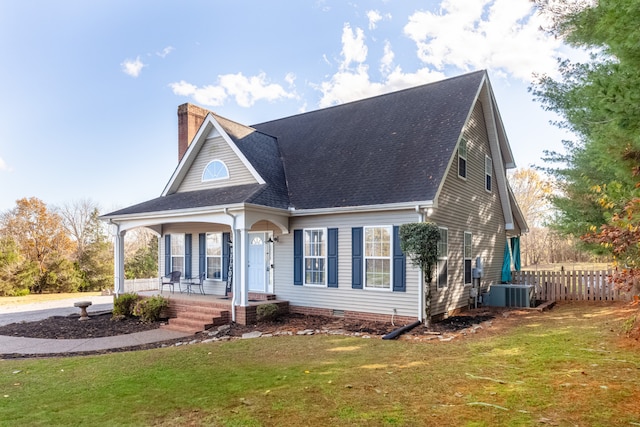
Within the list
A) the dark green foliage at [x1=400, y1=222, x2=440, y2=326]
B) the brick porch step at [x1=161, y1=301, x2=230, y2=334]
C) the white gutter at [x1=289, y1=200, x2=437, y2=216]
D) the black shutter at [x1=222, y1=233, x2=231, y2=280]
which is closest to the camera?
the dark green foliage at [x1=400, y1=222, x2=440, y2=326]

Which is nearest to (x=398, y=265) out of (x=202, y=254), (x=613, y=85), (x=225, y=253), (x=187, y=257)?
(x=225, y=253)

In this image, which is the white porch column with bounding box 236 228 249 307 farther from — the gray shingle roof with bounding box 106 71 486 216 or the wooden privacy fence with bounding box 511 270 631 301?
the wooden privacy fence with bounding box 511 270 631 301

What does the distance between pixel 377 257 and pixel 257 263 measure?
4.48 m

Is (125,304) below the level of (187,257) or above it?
below

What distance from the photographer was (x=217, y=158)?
45.2ft

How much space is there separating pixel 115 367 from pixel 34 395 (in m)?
1.49

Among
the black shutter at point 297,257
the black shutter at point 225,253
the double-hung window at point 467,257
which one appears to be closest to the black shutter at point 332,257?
the black shutter at point 297,257

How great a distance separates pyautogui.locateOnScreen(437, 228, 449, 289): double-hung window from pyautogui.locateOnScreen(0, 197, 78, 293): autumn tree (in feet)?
76.9

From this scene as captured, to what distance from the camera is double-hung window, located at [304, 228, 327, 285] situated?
1168cm

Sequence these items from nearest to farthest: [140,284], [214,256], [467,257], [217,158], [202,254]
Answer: [467,257]
[217,158]
[214,256]
[202,254]
[140,284]

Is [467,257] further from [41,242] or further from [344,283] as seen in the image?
[41,242]

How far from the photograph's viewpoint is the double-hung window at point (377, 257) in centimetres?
1053

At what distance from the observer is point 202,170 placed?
1416cm

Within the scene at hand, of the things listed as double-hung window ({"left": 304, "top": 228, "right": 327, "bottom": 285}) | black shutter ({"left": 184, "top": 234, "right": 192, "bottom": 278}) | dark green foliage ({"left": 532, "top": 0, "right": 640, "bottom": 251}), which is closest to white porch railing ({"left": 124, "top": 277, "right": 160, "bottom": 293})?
black shutter ({"left": 184, "top": 234, "right": 192, "bottom": 278})
